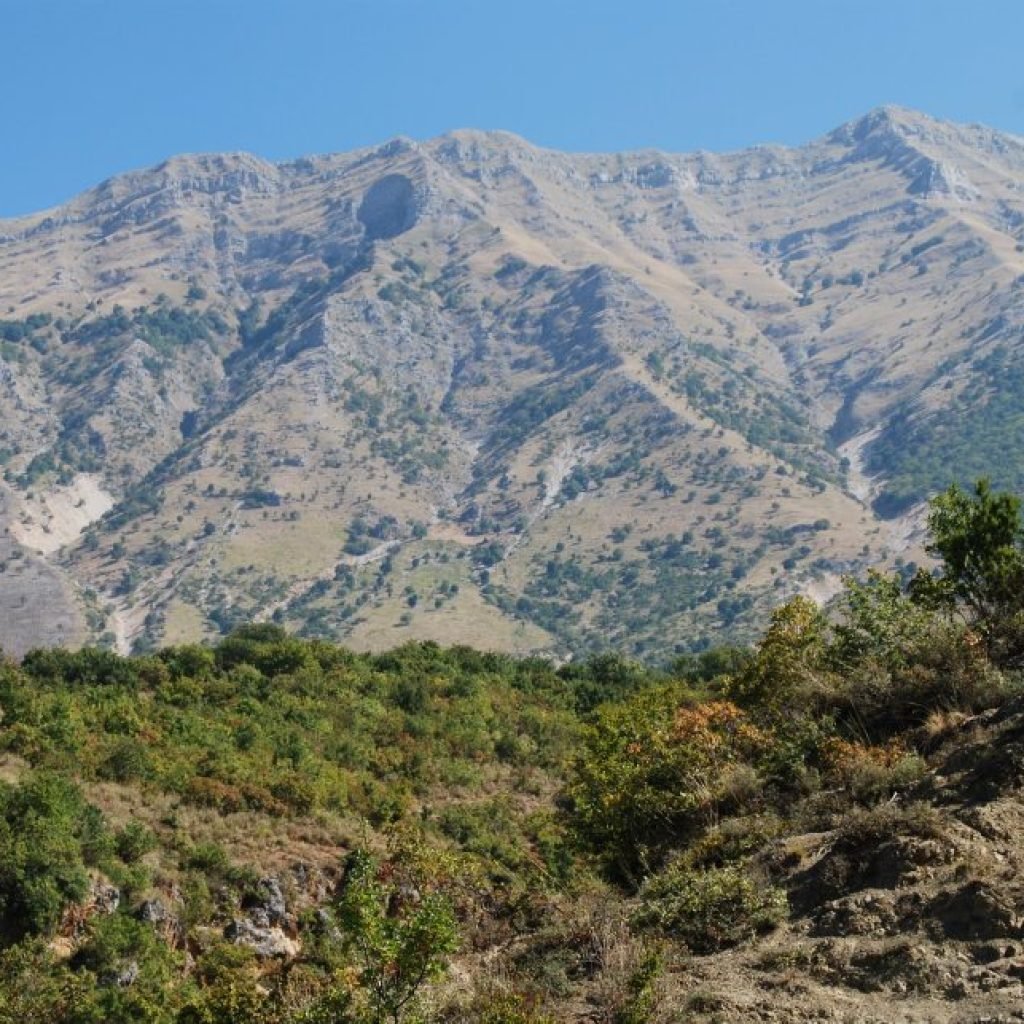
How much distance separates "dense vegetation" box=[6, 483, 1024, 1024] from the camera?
16.9 m

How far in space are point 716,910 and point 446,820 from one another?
22.7 meters

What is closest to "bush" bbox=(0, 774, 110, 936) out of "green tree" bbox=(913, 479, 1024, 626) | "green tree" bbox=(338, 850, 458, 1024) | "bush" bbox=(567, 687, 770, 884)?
"bush" bbox=(567, 687, 770, 884)

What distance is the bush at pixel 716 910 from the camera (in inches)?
666

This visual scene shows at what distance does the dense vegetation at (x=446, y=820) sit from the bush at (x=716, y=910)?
0.05 m

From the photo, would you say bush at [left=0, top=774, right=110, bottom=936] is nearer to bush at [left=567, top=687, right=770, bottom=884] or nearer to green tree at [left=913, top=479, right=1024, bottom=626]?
bush at [left=567, top=687, right=770, bottom=884]

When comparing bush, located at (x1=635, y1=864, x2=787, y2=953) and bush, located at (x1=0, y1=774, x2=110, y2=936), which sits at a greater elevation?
bush, located at (x1=0, y1=774, x2=110, y2=936)

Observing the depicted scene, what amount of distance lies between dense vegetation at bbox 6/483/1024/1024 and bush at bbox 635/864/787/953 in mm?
45

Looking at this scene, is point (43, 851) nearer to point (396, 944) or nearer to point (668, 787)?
point (668, 787)

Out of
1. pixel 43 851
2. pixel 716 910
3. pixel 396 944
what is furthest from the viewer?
pixel 43 851

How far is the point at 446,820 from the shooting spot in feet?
128

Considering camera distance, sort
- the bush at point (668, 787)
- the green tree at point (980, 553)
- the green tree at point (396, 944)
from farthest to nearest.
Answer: the green tree at point (980, 553) → the bush at point (668, 787) → the green tree at point (396, 944)

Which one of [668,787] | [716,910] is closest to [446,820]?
[668,787]

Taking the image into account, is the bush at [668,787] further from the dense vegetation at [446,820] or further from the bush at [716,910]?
the bush at [716,910]

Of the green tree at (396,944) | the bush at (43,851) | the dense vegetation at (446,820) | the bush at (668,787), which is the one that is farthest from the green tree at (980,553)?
the bush at (43,851)
